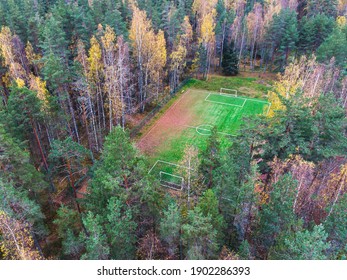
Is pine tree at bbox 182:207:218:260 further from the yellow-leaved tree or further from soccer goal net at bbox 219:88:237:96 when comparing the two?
soccer goal net at bbox 219:88:237:96

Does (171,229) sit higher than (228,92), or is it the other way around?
(171,229)

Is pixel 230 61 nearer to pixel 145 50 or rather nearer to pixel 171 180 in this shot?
pixel 145 50

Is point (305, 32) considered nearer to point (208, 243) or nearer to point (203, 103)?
point (203, 103)

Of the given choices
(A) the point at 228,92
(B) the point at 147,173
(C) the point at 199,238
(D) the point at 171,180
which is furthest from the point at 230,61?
(C) the point at 199,238

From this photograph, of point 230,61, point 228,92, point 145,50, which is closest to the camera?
point 145,50

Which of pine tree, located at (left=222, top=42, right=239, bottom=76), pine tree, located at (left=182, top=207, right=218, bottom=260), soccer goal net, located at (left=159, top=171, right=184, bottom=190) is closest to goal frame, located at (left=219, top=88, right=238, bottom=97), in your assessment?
pine tree, located at (left=222, top=42, right=239, bottom=76)

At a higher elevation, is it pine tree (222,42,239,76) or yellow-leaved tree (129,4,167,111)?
yellow-leaved tree (129,4,167,111)

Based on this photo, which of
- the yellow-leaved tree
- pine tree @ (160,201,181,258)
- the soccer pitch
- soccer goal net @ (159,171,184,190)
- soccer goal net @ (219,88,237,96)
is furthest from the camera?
soccer goal net @ (219,88,237,96)

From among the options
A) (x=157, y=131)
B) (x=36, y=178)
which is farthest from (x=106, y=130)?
(x=36, y=178)
